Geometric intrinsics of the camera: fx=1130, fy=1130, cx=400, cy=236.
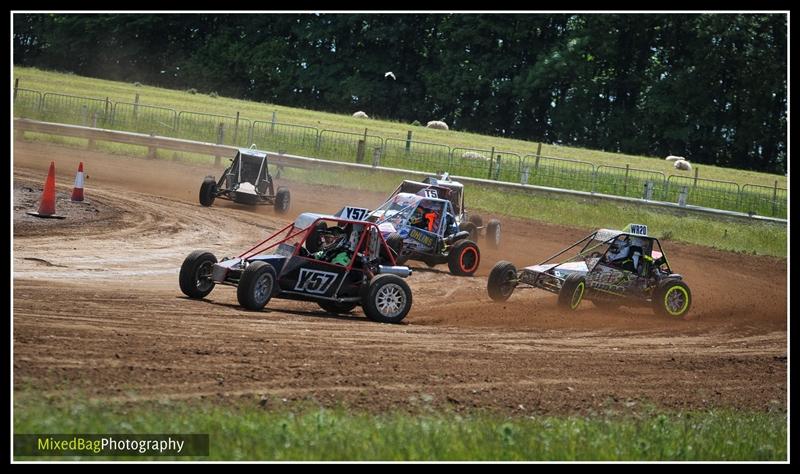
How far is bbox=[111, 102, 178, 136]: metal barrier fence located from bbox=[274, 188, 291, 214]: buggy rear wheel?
44.8ft

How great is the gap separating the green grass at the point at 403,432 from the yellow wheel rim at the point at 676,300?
21.2ft

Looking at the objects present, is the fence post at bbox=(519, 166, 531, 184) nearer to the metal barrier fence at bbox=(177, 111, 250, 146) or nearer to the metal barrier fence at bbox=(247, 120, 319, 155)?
the metal barrier fence at bbox=(247, 120, 319, 155)

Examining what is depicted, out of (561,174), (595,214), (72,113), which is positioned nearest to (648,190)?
(595,214)

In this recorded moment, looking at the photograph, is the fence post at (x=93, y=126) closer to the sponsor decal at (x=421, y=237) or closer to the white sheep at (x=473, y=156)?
the white sheep at (x=473, y=156)

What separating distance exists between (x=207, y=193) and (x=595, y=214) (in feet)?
39.3

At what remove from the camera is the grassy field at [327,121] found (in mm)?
45031

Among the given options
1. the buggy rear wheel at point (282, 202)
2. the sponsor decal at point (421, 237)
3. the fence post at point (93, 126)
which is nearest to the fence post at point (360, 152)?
the fence post at point (93, 126)

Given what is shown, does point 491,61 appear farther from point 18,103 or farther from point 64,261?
point 64,261

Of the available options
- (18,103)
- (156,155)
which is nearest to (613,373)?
(156,155)

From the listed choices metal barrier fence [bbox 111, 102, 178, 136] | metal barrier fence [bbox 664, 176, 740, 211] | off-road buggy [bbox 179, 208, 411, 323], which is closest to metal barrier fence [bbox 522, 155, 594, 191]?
metal barrier fence [bbox 664, 176, 740, 211]

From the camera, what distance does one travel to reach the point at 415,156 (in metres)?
37.0

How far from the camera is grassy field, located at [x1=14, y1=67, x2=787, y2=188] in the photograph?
4503 centimetres

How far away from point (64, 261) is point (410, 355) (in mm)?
6030

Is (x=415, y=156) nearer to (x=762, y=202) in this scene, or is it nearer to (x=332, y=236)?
(x=762, y=202)
